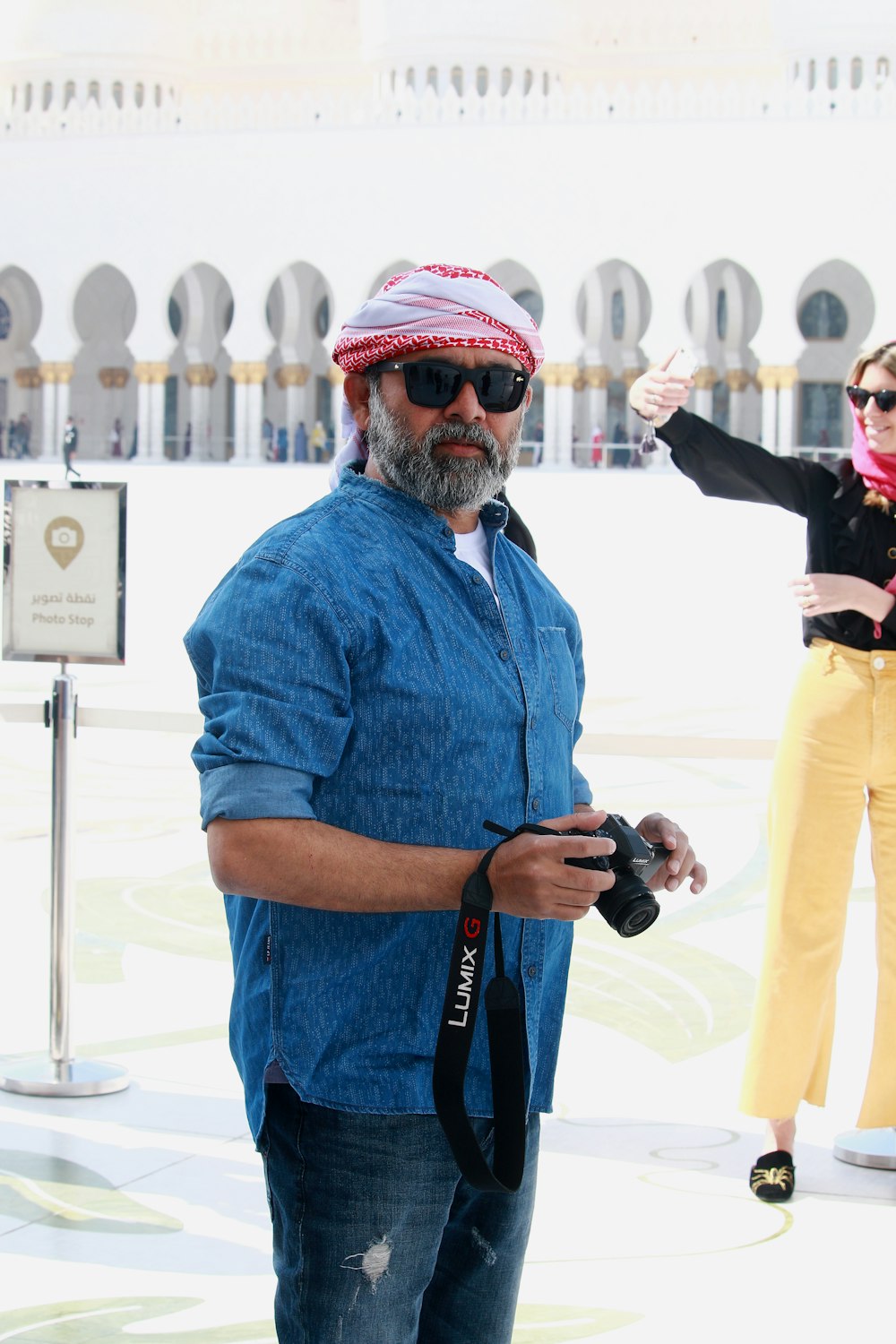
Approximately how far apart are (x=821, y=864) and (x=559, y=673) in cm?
125

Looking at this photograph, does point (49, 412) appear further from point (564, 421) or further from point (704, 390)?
point (704, 390)

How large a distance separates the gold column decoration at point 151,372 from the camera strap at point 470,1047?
2295 centimetres

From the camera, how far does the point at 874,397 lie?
245 centimetres

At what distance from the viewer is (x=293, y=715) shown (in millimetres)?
1172

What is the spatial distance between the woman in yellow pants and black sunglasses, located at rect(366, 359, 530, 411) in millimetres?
1164

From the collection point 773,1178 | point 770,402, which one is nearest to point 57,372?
point 770,402

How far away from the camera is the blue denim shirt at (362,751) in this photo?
1.18m

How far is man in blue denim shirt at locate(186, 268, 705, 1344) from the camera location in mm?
1176

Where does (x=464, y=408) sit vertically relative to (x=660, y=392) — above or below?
below

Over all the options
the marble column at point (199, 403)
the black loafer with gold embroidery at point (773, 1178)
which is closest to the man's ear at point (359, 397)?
the black loafer with gold embroidery at point (773, 1178)

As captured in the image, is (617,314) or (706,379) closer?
(706,379)

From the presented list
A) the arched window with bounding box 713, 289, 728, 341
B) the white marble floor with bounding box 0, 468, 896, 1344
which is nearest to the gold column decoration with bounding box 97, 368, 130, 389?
the arched window with bounding box 713, 289, 728, 341

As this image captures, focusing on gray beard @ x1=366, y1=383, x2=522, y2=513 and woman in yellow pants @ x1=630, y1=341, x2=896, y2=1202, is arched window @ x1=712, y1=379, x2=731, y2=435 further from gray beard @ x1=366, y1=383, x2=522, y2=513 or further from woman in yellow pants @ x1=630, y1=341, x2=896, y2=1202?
gray beard @ x1=366, y1=383, x2=522, y2=513

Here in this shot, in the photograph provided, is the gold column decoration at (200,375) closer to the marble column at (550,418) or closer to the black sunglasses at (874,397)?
the marble column at (550,418)
